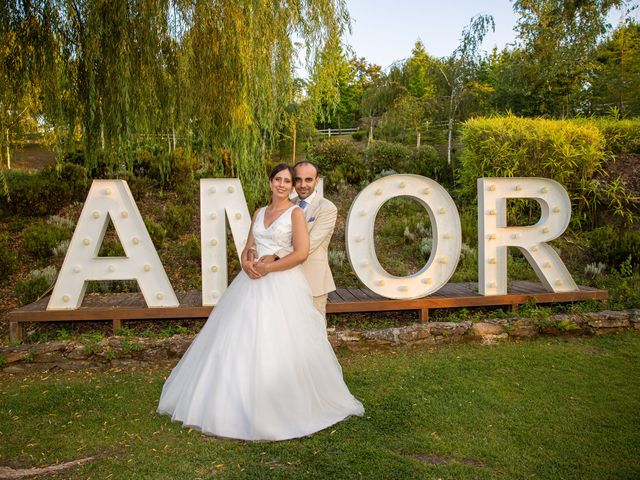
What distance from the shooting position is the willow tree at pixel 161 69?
5.49 metres

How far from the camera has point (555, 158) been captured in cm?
1039

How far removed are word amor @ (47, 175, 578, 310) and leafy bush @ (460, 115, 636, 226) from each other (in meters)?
3.86

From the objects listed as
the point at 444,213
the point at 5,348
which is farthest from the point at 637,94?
the point at 5,348

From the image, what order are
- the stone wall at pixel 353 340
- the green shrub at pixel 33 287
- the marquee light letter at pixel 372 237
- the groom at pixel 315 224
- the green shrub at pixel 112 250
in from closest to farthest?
the groom at pixel 315 224 → the stone wall at pixel 353 340 → the marquee light letter at pixel 372 237 → the green shrub at pixel 33 287 → the green shrub at pixel 112 250

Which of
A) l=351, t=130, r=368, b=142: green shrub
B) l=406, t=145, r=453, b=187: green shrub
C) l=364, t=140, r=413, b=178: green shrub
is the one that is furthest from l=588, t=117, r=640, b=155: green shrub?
l=351, t=130, r=368, b=142: green shrub

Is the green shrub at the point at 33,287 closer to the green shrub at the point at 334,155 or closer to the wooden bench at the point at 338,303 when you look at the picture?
the wooden bench at the point at 338,303

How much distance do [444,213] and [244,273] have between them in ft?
10.6

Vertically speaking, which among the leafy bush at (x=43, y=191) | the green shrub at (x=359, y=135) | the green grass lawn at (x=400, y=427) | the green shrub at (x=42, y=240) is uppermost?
the green shrub at (x=359, y=135)

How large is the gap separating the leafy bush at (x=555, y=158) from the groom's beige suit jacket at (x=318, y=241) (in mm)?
6932

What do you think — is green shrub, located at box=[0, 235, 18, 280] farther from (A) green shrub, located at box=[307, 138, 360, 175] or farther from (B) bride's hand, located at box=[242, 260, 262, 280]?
(A) green shrub, located at box=[307, 138, 360, 175]

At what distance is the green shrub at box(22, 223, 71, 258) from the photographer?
8.68 metres

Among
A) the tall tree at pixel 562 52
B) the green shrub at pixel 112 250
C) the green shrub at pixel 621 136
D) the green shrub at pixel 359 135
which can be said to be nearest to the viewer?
the green shrub at pixel 112 250

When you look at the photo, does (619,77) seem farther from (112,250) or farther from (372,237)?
(112,250)

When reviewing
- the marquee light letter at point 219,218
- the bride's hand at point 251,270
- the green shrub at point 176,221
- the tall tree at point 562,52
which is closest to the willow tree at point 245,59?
the marquee light letter at point 219,218
